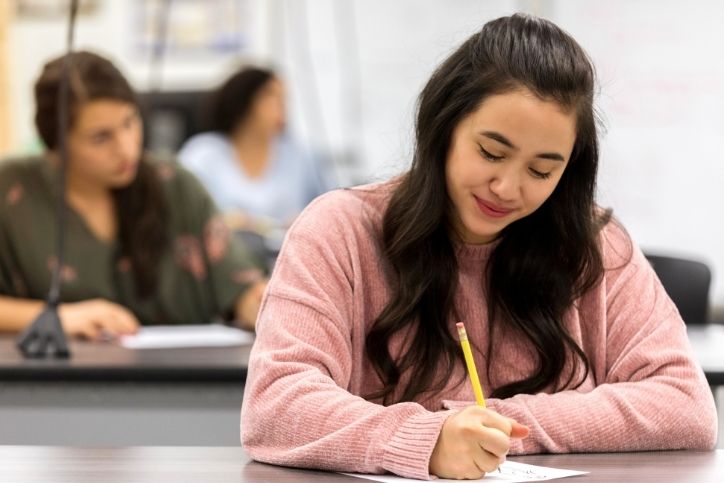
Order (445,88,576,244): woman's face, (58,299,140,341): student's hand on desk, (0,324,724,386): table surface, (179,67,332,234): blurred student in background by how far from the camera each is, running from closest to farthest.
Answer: (445,88,576,244): woman's face, (0,324,724,386): table surface, (58,299,140,341): student's hand on desk, (179,67,332,234): blurred student in background

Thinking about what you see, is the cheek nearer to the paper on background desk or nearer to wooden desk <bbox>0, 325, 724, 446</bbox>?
wooden desk <bbox>0, 325, 724, 446</bbox>

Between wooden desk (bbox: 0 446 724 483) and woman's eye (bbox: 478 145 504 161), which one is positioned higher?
woman's eye (bbox: 478 145 504 161)

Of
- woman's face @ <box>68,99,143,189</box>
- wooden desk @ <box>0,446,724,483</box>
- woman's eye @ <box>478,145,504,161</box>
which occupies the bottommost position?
wooden desk @ <box>0,446,724,483</box>

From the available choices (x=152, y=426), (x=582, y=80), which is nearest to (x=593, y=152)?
(x=582, y=80)

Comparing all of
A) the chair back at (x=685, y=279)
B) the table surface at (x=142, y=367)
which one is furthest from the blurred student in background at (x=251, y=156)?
the table surface at (x=142, y=367)

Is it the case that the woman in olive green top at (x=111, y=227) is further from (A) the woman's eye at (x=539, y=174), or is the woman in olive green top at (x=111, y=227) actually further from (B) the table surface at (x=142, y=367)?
(A) the woman's eye at (x=539, y=174)

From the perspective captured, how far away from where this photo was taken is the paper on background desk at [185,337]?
7.55 ft

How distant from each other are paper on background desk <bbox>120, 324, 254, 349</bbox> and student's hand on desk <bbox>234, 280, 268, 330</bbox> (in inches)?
3.8

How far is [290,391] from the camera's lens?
134 centimetres

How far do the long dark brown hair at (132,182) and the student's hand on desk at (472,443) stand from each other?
1.60m

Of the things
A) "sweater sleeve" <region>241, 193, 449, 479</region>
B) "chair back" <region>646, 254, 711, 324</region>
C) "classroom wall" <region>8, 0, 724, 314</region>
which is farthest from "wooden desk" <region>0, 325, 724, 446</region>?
"classroom wall" <region>8, 0, 724, 314</region>

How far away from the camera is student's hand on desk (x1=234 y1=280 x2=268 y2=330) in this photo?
8.76 ft

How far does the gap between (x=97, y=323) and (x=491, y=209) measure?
122cm

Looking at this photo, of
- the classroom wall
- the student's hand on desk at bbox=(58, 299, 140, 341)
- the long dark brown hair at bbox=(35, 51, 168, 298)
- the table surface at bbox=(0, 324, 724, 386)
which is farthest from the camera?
the classroom wall
